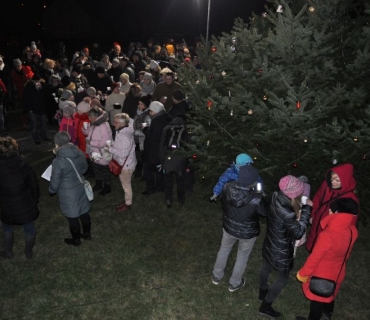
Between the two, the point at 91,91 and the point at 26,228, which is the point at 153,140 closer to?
the point at 91,91

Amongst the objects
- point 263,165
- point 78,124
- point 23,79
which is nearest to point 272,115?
point 263,165

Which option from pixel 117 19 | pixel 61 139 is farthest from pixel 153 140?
pixel 117 19

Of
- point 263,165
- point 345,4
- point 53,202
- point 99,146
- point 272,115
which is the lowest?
point 53,202

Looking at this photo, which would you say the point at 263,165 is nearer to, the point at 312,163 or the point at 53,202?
the point at 312,163

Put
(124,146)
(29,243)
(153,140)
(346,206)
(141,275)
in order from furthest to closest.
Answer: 1. (153,140)
2. (124,146)
3. (29,243)
4. (141,275)
5. (346,206)

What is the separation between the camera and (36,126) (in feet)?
36.9

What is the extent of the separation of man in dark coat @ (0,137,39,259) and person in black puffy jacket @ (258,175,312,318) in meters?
3.66

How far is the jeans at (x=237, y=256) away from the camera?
5.27 metres

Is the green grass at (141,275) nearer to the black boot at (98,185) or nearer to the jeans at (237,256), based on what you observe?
the jeans at (237,256)

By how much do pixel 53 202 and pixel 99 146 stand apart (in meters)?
1.74

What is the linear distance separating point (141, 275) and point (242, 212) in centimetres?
219

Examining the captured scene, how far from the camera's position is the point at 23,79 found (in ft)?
46.1

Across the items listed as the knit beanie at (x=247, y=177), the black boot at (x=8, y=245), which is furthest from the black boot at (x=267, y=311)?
the black boot at (x=8, y=245)

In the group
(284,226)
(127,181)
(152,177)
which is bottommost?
(152,177)
